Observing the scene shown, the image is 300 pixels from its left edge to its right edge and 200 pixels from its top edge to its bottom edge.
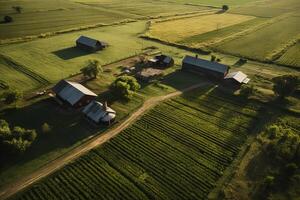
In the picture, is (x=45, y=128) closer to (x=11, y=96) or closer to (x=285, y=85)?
(x=11, y=96)

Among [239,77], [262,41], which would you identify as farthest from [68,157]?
[262,41]

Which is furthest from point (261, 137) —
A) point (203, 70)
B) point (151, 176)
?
point (203, 70)

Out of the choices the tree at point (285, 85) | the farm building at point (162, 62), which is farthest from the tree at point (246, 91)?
the farm building at point (162, 62)

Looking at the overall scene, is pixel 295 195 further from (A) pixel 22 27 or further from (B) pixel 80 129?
(A) pixel 22 27

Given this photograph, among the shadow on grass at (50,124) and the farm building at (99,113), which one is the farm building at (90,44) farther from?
the farm building at (99,113)

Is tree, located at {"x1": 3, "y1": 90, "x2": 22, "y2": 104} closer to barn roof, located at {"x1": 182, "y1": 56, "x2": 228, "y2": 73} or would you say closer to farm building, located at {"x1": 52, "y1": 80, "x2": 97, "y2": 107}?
farm building, located at {"x1": 52, "y1": 80, "x2": 97, "y2": 107}
